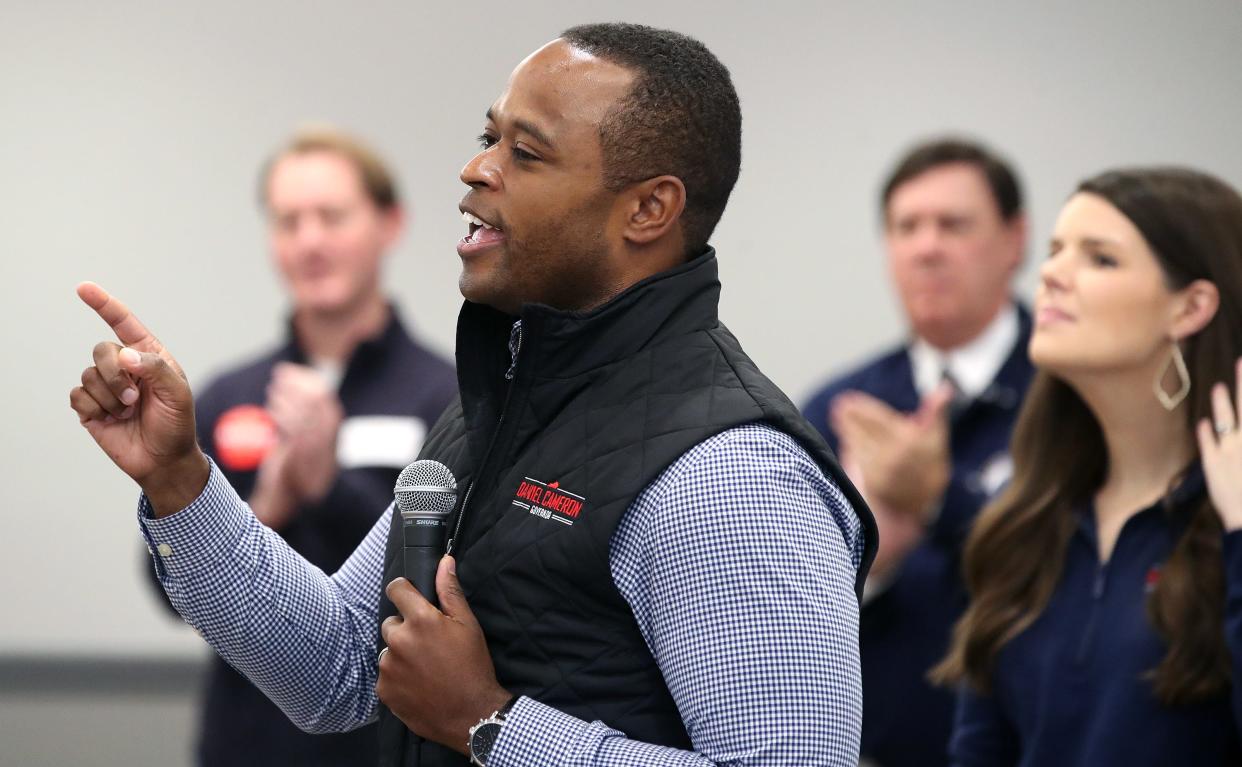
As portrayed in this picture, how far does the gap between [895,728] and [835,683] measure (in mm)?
2032

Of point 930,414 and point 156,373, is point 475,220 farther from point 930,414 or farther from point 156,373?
point 930,414

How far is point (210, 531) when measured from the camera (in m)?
1.48

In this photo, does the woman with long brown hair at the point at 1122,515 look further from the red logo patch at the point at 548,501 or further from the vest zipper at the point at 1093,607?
the red logo patch at the point at 548,501

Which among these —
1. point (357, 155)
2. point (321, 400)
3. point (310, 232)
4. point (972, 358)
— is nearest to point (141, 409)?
point (321, 400)

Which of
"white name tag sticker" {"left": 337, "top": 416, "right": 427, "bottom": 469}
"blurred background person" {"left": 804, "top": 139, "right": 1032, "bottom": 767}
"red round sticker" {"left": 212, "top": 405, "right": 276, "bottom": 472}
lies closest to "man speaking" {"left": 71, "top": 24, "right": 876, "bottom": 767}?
"white name tag sticker" {"left": 337, "top": 416, "right": 427, "bottom": 469}

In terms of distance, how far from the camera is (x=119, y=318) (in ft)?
4.69

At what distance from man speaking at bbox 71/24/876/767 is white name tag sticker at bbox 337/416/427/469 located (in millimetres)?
1482

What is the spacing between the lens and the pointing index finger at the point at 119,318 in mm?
1422

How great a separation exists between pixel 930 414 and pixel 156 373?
83.5 inches

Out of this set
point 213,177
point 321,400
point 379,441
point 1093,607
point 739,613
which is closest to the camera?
point 739,613

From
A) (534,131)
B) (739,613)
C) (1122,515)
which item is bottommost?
(1122,515)

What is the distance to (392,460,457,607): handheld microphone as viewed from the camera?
1.39 meters

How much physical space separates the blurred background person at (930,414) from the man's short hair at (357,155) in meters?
1.15

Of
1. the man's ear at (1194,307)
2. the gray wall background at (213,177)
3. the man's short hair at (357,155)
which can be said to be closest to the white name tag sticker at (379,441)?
the man's short hair at (357,155)
